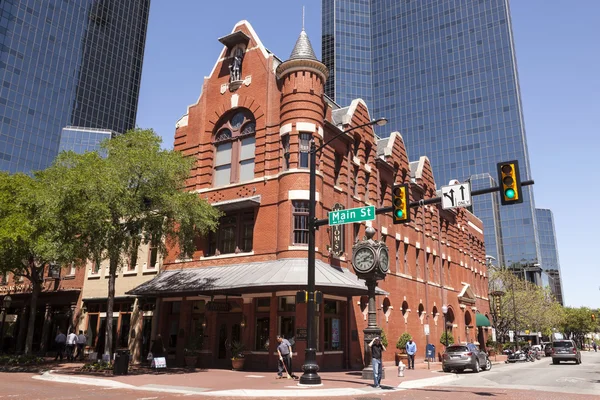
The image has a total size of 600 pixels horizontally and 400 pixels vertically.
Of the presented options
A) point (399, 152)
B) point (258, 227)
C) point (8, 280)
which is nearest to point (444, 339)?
point (399, 152)

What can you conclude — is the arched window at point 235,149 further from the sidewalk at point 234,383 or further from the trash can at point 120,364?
the trash can at point 120,364

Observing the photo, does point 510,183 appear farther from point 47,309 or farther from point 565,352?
point 565,352

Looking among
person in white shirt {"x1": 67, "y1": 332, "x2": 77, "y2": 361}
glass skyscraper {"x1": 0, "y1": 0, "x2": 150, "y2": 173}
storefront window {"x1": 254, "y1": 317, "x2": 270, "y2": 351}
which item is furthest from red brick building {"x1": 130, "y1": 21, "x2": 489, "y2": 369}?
glass skyscraper {"x1": 0, "y1": 0, "x2": 150, "y2": 173}

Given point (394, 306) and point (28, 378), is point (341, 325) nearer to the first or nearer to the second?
point (394, 306)

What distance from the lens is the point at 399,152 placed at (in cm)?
3856

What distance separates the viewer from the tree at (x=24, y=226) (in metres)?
21.2

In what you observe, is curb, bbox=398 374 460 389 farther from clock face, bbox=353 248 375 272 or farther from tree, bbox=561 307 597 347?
tree, bbox=561 307 597 347

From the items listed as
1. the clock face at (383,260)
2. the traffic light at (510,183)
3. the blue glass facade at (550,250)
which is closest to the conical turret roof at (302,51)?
the clock face at (383,260)

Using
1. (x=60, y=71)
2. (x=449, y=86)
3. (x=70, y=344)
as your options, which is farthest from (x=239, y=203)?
(x=449, y=86)

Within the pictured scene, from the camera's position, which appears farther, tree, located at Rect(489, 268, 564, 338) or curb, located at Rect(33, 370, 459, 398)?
tree, located at Rect(489, 268, 564, 338)

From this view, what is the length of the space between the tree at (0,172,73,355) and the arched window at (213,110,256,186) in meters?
9.66

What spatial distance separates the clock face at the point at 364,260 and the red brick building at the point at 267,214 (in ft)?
5.53

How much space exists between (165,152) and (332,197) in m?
9.82

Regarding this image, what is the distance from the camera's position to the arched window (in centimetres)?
2811
